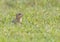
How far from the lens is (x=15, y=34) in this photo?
22.7 feet

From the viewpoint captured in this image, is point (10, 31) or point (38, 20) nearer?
point (10, 31)

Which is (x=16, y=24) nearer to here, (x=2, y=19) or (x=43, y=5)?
(x=2, y=19)

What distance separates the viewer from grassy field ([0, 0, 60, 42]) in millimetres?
6945

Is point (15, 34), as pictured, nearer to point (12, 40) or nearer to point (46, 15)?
point (12, 40)

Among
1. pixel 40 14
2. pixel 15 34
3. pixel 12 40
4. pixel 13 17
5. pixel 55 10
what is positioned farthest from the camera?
pixel 55 10

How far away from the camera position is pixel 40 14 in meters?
9.12

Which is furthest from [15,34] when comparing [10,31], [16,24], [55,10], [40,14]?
[55,10]

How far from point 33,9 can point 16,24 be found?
1851 mm

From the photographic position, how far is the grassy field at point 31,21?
6.95m

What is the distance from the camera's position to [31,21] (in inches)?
326

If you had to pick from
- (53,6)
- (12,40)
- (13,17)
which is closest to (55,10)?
(53,6)

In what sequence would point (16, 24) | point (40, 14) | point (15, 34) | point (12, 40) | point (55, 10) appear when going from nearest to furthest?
point (12, 40) → point (15, 34) → point (16, 24) → point (40, 14) → point (55, 10)

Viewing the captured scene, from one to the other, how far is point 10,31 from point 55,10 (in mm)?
3041

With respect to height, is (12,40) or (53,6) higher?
(12,40)
